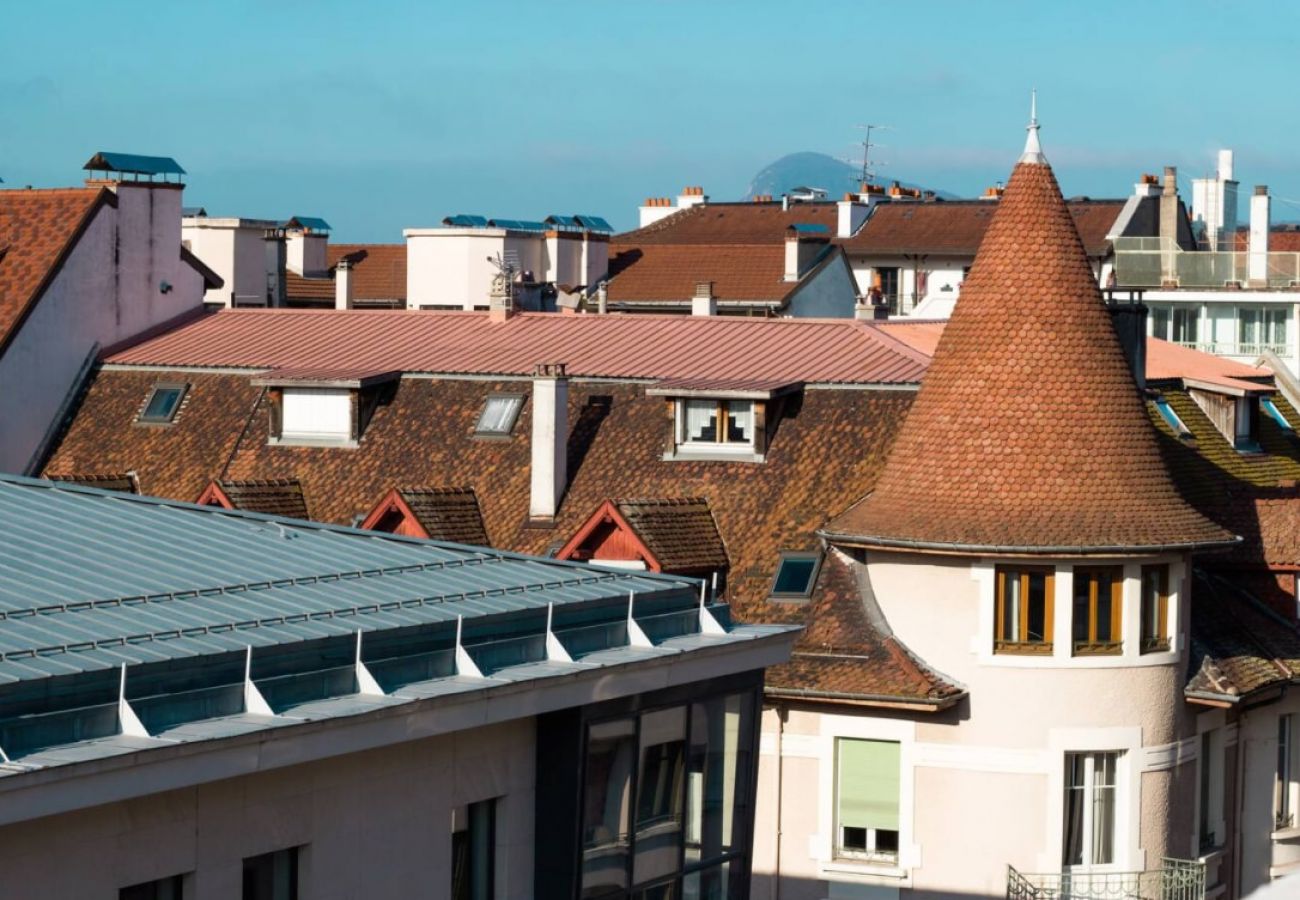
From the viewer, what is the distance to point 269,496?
1813 inches

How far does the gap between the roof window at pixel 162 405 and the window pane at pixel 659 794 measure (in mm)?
24035

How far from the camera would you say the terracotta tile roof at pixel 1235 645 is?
136 feet

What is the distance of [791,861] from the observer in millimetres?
41031

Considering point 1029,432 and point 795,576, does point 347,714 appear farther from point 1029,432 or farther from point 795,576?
point 795,576

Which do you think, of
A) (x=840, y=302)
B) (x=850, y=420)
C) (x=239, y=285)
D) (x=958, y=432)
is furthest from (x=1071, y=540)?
(x=840, y=302)

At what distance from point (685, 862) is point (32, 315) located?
85.5ft

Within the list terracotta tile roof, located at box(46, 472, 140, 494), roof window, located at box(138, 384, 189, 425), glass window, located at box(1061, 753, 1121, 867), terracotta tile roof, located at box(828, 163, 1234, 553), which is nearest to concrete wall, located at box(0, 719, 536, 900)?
terracotta tile roof, located at box(828, 163, 1234, 553)

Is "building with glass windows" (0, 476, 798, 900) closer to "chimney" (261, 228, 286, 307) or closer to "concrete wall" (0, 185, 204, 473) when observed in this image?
"concrete wall" (0, 185, 204, 473)

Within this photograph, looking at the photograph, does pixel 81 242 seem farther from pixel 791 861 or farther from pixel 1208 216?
pixel 1208 216

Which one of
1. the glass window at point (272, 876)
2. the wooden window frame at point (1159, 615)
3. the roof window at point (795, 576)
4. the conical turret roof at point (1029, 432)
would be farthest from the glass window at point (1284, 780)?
the glass window at point (272, 876)

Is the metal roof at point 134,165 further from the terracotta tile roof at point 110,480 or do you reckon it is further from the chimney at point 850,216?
the chimney at point 850,216

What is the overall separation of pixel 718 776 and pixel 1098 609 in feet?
42.6

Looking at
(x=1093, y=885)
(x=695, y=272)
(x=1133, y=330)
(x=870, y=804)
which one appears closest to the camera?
(x=1093, y=885)

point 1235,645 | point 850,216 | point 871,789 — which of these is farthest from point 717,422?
point 850,216
